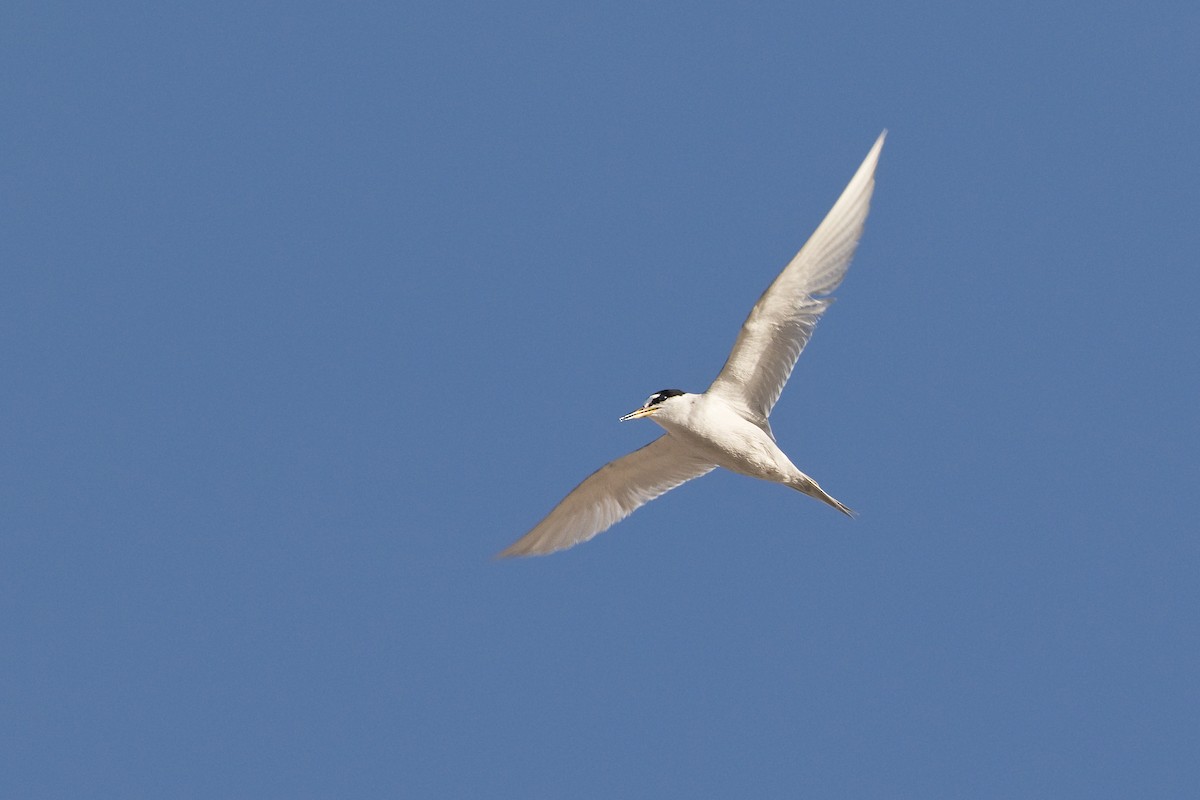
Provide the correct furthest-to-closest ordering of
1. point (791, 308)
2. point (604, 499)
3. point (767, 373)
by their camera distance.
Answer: point (604, 499) < point (767, 373) < point (791, 308)

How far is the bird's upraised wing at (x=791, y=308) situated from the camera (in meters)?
16.6

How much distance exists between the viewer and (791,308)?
17.2 metres

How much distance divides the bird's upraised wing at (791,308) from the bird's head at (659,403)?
390mm

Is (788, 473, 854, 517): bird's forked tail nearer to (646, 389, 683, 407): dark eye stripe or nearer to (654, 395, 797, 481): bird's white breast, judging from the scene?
(654, 395, 797, 481): bird's white breast

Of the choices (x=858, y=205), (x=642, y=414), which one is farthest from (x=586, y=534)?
(x=858, y=205)

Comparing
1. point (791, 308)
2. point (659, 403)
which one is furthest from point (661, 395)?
point (791, 308)

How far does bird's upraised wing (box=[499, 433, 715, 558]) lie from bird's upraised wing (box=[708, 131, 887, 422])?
185 centimetres

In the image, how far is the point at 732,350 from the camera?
17.5 m

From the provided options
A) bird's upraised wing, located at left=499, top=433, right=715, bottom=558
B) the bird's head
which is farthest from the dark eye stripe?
bird's upraised wing, located at left=499, top=433, right=715, bottom=558

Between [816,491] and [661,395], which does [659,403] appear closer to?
[661,395]

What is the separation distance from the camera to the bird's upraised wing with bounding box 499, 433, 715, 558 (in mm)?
19359

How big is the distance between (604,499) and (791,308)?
3944mm

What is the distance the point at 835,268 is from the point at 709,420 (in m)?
2.18

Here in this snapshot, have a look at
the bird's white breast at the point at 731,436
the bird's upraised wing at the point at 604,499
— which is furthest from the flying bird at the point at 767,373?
the bird's upraised wing at the point at 604,499
